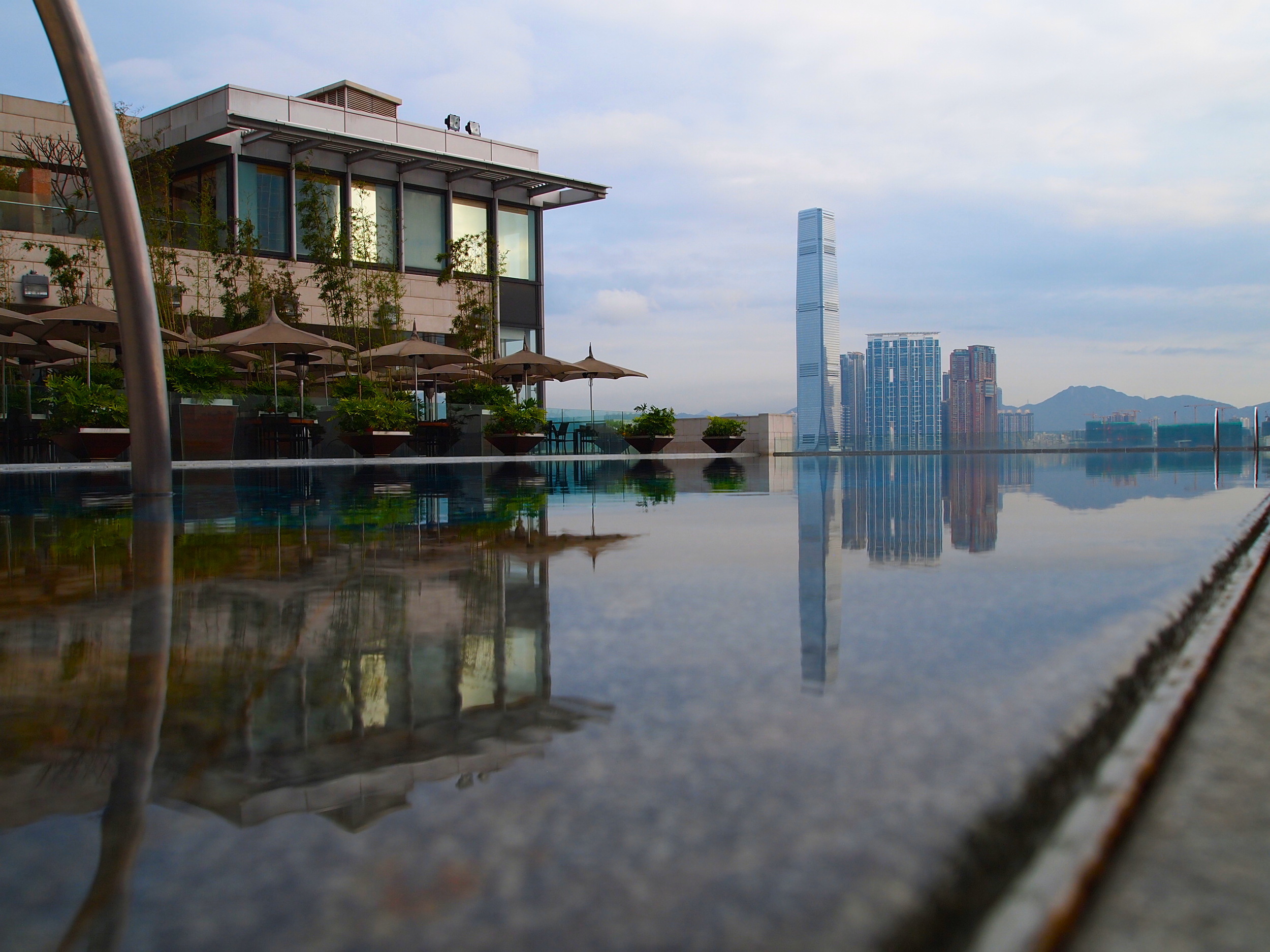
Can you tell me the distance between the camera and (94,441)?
15.7 metres

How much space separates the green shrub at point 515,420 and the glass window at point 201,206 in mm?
11690

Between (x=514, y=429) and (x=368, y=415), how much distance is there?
170 inches

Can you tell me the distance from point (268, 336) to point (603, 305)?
Result: 25128mm

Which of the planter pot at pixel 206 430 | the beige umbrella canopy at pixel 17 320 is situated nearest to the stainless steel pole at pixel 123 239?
the planter pot at pixel 206 430

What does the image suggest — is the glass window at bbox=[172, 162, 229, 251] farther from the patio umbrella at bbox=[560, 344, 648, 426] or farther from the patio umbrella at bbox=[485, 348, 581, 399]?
the patio umbrella at bbox=[560, 344, 648, 426]

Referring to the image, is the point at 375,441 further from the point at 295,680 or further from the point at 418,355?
the point at 295,680

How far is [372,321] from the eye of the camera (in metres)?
31.6

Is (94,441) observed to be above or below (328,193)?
below

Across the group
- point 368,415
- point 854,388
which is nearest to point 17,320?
point 368,415

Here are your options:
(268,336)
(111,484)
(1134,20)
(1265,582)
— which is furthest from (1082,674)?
(268,336)

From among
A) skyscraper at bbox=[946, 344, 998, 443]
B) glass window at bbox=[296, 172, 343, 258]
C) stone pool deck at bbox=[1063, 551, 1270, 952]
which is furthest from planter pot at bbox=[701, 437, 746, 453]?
skyscraper at bbox=[946, 344, 998, 443]

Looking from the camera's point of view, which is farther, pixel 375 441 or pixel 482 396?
pixel 482 396

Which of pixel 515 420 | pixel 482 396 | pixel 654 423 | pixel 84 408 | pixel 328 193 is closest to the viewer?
pixel 84 408

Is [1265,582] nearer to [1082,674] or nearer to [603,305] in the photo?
[1082,674]
